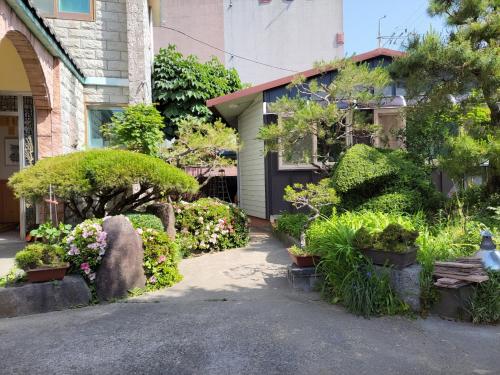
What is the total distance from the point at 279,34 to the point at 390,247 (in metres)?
18.9

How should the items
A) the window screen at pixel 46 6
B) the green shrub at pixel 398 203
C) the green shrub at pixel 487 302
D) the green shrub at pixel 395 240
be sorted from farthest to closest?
the window screen at pixel 46 6
the green shrub at pixel 398 203
the green shrub at pixel 395 240
the green shrub at pixel 487 302

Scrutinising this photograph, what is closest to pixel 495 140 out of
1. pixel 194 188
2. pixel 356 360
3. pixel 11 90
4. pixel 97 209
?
pixel 356 360

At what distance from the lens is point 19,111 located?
824 centimetres

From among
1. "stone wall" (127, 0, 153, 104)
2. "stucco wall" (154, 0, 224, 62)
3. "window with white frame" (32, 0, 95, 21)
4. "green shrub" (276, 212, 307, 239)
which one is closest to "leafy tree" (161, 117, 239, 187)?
"stone wall" (127, 0, 153, 104)

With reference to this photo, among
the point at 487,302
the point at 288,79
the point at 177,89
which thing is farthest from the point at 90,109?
the point at 487,302

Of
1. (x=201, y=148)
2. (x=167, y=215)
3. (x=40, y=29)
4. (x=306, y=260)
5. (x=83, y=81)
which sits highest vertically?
(x=40, y=29)

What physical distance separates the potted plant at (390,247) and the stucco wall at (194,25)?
18.4 meters

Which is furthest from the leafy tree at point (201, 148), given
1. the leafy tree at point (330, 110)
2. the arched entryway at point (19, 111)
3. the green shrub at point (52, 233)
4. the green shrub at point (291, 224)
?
the green shrub at point (52, 233)

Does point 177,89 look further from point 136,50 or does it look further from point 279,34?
point 279,34

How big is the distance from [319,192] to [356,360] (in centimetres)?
318

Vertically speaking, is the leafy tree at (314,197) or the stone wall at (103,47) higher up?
the stone wall at (103,47)

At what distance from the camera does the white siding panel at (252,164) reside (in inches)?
420

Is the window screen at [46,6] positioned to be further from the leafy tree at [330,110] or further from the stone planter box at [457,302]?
the stone planter box at [457,302]

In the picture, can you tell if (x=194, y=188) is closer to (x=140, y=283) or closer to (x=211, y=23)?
(x=140, y=283)
